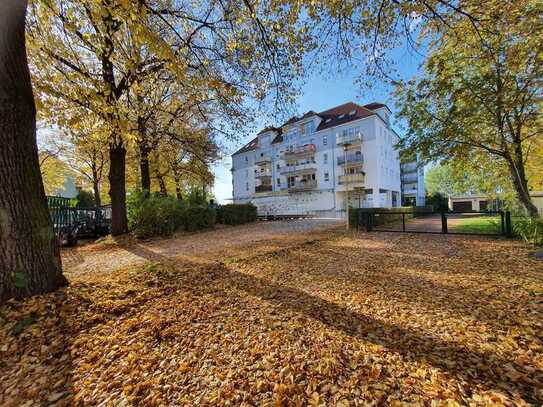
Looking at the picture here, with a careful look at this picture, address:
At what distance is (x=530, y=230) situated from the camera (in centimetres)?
682

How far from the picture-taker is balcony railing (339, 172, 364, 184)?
93.7ft

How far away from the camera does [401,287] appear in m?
3.97

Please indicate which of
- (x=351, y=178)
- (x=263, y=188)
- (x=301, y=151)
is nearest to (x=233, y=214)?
(x=351, y=178)

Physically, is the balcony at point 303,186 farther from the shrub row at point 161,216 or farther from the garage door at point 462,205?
the shrub row at point 161,216

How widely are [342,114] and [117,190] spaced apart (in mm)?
30201

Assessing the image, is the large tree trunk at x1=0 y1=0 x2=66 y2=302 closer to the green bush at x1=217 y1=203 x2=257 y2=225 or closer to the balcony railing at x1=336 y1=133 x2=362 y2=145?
the green bush at x1=217 y1=203 x2=257 y2=225

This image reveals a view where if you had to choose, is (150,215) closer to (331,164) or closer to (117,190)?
(117,190)

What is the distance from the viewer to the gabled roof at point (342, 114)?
2939cm

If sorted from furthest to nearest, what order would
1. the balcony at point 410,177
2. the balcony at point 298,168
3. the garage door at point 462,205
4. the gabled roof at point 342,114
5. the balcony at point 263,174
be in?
the balcony at point 410,177 → the balcony at point 263,174 → the balcony at point 298,168 → the garage door at point 462,205 → the gabled roof at point 342,114

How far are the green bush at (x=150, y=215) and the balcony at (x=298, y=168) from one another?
2475 cm

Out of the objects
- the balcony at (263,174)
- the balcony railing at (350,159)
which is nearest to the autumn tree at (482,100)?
the balcony railing at (350,159)

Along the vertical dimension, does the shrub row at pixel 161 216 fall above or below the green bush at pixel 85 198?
below

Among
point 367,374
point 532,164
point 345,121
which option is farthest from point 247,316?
point 345,121

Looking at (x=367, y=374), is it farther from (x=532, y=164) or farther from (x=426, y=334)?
(x=532, y=164)
